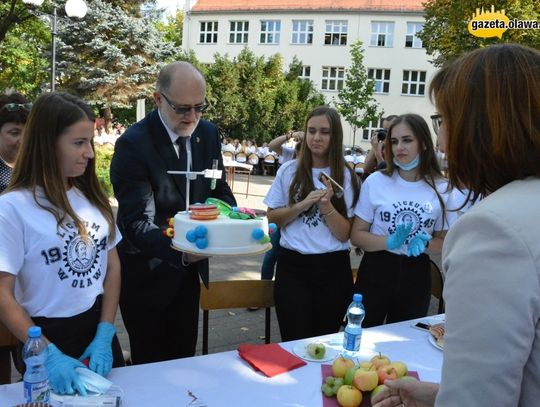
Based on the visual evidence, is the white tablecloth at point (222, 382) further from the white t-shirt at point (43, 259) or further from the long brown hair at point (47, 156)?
the long brown hair at point (47, 156)

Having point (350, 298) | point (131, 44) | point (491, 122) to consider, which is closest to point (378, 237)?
point (350, 298)

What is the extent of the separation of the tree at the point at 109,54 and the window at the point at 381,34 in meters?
18.4

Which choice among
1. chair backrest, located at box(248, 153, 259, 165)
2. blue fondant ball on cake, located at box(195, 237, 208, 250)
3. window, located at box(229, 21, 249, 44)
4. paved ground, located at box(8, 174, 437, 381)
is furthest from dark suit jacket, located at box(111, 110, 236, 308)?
window, located at box(229, 21, 249, 44)

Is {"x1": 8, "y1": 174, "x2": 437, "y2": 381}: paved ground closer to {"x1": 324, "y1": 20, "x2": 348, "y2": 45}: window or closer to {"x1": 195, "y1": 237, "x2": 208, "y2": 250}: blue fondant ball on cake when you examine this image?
{"x1": 195, "y1": 237, "x2": 208, "y2": 250}: blue fondant ball on cake

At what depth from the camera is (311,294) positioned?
9.75ft

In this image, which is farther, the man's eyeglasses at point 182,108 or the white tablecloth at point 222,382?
the man's eyeglasses at point 182,108

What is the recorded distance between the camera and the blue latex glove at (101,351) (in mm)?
1896

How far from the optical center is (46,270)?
1.87 m

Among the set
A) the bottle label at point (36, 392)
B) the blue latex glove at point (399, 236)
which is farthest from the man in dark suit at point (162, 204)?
the blue latex glove at point (399, 236)

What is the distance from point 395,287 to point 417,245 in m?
0.30

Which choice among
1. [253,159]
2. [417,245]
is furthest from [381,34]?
[417,245]

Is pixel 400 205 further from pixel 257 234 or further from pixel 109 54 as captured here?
pixel 109 54

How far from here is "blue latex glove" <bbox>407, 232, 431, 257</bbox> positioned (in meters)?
2.77

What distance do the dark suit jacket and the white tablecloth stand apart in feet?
1.67
